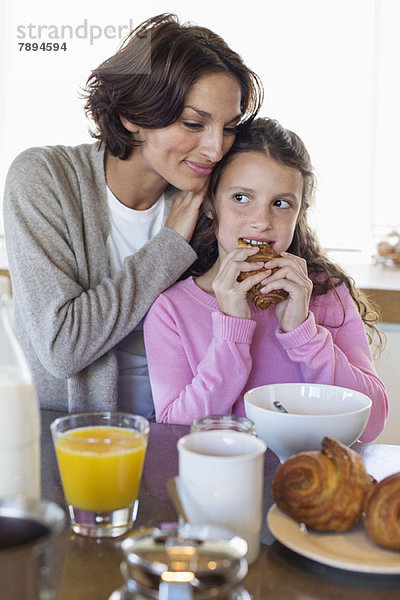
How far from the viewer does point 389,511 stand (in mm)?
704

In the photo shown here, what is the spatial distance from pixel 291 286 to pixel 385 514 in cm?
70

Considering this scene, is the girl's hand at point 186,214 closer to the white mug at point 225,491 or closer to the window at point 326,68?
the white mug at point 225,491

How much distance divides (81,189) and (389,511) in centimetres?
105

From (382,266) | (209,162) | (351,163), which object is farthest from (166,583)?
(351,163)

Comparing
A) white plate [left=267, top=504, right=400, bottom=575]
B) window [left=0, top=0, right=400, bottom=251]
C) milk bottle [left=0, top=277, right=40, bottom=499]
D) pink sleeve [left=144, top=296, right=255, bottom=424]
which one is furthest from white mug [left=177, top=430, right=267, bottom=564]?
window [left=0, top=0, right=400, bottom=251]

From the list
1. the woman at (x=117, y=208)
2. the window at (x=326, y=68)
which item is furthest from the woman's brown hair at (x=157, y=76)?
the window at (x=326, y=68)

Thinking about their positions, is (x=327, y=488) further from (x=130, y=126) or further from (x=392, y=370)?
(x=392, y=370)

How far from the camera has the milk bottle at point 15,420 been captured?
2.14 feet

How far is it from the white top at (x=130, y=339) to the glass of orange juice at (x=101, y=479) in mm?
752

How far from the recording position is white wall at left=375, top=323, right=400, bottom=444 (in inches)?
Answer: 93.2

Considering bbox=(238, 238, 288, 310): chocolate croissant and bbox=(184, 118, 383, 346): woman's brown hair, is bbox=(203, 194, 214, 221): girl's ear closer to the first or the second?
bbox=(184, 118, 383, 346): woman's brown hair

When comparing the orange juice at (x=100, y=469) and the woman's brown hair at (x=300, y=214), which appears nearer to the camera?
the orange juice at (x=100, y=469)

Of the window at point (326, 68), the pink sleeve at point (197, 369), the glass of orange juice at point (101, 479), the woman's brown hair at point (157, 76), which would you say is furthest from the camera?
the window at point (326, 68)

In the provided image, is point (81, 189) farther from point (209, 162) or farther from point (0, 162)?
point (0, 162)
